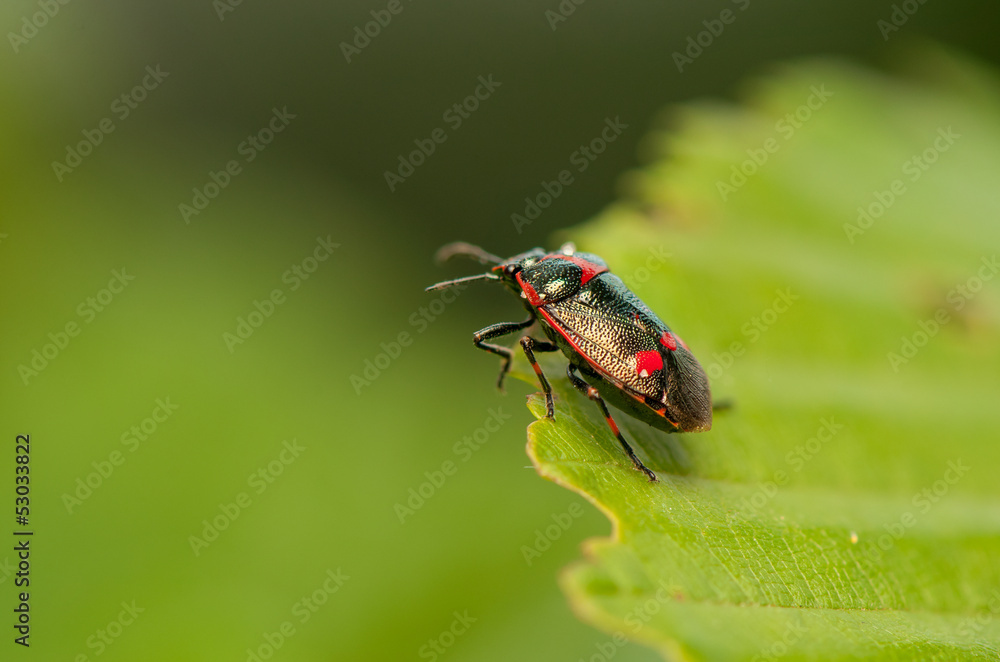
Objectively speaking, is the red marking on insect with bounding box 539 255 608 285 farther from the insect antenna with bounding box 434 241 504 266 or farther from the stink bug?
the insect antenna with bounding box 434 241 504 266

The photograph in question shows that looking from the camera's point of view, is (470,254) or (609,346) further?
(470,254)

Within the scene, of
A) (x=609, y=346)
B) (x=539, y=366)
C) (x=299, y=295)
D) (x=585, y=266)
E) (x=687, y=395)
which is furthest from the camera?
(x=299, y=295)

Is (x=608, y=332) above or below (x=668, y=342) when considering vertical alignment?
below

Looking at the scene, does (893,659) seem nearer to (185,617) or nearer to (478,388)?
(185,617)

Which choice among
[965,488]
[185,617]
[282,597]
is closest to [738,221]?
[965,488]

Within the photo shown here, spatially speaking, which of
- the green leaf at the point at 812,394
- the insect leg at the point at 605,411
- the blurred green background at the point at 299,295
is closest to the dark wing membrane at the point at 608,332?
the insect leg at the point at 605,411

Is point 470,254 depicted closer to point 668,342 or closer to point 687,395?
point 668,342

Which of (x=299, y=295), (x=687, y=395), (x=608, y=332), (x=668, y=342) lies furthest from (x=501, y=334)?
(x=299, y=295)
